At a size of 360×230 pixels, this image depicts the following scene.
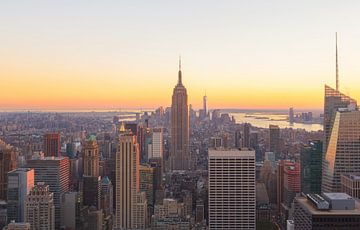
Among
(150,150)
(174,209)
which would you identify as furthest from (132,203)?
(150,150)

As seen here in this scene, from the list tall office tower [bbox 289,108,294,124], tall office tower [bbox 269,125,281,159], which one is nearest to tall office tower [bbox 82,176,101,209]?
tall office tower [bbox 289,108,294,124]

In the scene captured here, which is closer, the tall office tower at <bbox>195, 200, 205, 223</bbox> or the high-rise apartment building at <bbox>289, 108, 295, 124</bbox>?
the tall office tower at <bbox>195, 200, 205, 223</bbox>

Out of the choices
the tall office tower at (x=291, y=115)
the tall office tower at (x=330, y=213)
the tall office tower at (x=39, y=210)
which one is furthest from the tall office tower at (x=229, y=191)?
the tall office tower at (x=291, y=115)

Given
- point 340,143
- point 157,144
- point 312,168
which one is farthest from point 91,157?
point 340,143

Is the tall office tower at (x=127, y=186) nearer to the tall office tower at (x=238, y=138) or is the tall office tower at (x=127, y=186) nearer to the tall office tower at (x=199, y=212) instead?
the tall office tower at (x=199, y=212)

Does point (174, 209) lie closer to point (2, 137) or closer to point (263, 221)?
point (263, 221)

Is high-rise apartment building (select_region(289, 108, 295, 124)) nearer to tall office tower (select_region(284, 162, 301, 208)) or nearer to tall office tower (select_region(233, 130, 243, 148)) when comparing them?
tall office tower (select_region(284, 162, 301, 208))

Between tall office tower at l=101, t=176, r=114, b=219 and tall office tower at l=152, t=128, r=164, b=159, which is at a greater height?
tall office tower at l=152, t=128, r=164, b=159

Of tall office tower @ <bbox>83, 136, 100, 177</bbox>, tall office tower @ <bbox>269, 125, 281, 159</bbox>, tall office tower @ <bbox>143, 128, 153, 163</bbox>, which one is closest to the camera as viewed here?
tall office tower @ <bbox>83, 136, 100, 177</bbox>
